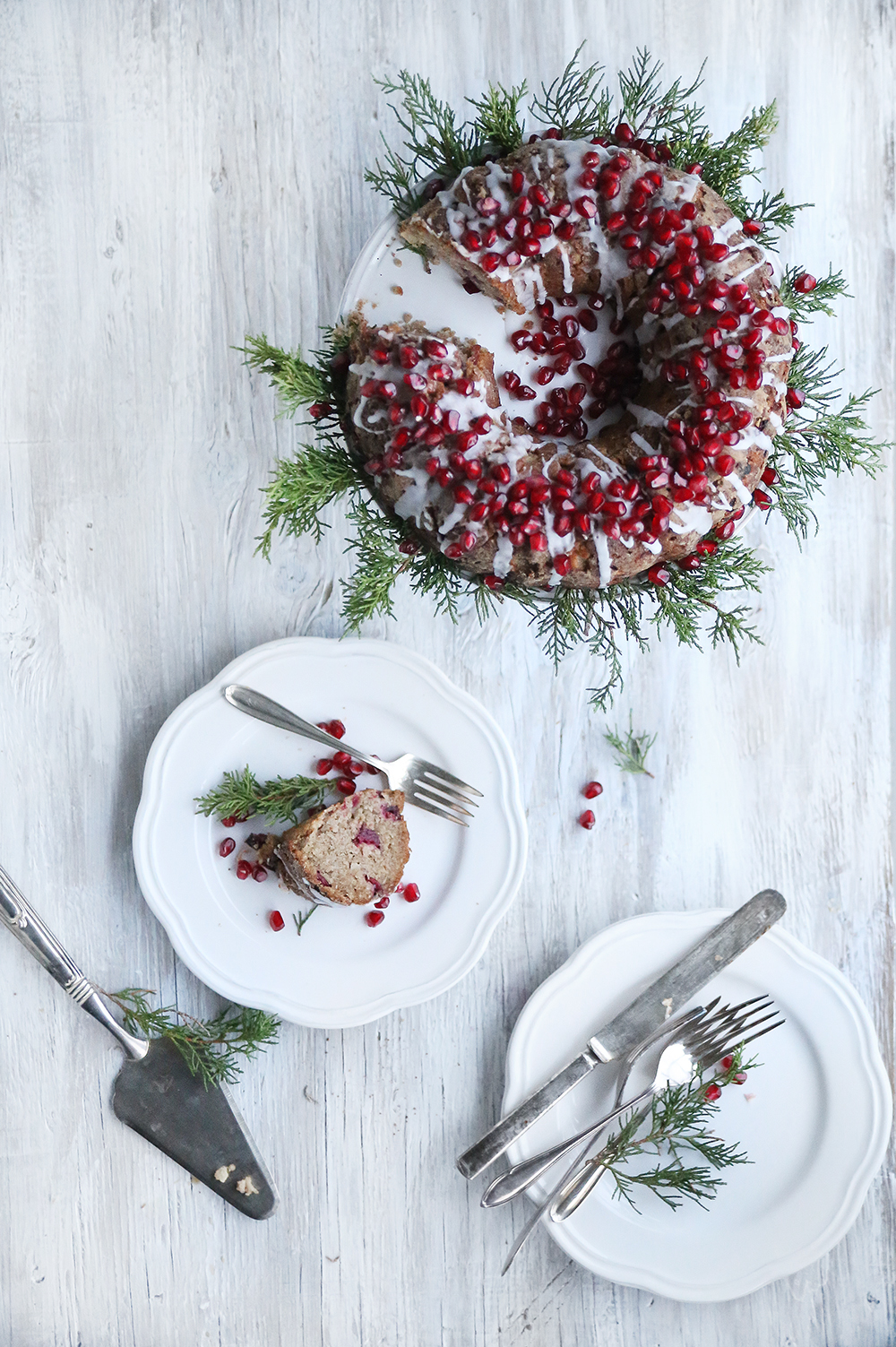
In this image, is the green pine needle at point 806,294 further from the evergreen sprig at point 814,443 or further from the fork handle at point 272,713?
the fork handle at point 272,713

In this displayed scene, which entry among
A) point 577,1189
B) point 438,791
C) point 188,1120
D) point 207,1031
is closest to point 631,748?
point 438,791

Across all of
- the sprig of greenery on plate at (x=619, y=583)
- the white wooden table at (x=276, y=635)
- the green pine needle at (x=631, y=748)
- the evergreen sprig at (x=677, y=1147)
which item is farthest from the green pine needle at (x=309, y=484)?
the evergreen sprig at (x=677, y=1147)

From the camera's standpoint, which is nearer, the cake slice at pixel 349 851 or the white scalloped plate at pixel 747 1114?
the cake slice at pixel 349 851

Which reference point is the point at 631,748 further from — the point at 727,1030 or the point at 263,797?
the point at 263,797

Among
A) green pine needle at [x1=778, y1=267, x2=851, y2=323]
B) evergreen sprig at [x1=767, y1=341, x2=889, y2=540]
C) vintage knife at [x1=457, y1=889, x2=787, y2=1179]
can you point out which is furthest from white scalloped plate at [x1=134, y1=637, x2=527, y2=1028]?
green pine needle at [x1=778, y1=267, x2=851, y2=323]

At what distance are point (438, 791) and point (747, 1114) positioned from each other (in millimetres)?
871

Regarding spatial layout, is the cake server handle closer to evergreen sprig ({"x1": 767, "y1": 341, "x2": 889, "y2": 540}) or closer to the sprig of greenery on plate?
the sprig of greenery on plate

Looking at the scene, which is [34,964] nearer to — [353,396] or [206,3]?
[353,396]

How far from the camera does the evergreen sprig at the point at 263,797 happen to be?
1805 mm

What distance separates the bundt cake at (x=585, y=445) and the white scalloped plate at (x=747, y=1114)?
794 millimetres

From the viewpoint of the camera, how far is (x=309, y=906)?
1.86m

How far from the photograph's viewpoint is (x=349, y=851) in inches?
71.2

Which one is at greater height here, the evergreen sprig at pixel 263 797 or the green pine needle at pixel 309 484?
the green pine needle at pixel 309 484

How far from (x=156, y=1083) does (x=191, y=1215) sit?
0.91ft
